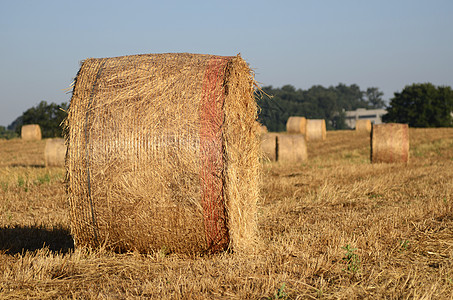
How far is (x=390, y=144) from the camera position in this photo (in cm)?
1524

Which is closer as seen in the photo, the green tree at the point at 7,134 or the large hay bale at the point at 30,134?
the large hay bale at the point at 30,134

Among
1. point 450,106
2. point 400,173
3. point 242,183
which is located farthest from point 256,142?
point 450,106

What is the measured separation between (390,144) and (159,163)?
1160 cm

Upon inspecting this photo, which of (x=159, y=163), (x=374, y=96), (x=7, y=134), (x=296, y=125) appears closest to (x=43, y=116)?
(x=7, y=134)

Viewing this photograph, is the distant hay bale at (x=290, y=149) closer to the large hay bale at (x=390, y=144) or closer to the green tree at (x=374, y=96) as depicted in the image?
the large hay bale at (x=390, y=144)

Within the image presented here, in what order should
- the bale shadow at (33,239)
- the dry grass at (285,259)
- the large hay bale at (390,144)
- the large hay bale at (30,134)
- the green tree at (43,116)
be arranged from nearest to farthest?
the dry grass at (285,259), the bale shadow at (33,239), the large hay bale at (390,144), the large hay bale at (30,134), the green tree at (43,116)

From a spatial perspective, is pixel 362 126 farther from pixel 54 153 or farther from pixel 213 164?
pixel 213 164

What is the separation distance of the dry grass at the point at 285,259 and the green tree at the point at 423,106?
1794 inches

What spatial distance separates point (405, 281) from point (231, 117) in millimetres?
2249

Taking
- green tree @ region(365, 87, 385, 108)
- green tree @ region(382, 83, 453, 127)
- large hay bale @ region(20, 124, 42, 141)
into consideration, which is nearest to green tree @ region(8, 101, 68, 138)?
large hay bale @ region(20, 124, 42, 141)

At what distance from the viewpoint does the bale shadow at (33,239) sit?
581 centimetres

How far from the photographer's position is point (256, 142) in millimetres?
5992

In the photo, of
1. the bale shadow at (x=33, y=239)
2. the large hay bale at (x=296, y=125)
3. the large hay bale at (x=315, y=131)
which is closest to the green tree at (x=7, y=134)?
the large hay bale at (x=296, y=125)

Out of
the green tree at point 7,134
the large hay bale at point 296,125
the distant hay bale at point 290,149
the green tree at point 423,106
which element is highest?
the green tree at point 423,106
